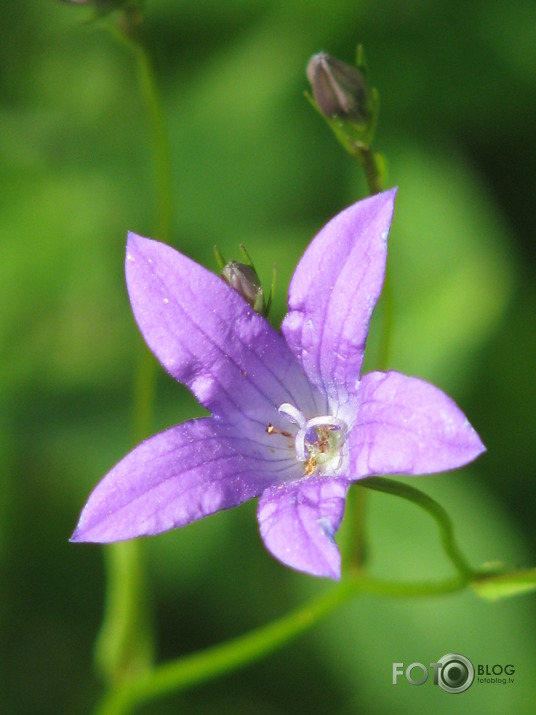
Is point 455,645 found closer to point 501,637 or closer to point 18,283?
point 501,637

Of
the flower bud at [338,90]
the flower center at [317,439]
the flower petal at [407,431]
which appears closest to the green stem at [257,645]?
the flower center at [317,439]

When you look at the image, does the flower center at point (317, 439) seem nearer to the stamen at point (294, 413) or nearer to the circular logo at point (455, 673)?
the stamen at point (294, 413)

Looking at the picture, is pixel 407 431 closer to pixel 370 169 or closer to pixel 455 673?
pixel 370 169

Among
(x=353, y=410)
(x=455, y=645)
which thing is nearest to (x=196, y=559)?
(x=455, y=645)


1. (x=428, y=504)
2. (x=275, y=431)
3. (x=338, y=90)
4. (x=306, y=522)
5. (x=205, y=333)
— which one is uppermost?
(x=338, y=90)

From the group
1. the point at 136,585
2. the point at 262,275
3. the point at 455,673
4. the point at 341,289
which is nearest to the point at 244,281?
the point at 341,289

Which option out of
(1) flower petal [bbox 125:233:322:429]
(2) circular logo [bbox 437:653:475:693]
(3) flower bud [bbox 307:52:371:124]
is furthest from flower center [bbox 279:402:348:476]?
(2) circular logo [bbox 437:653:475:693]

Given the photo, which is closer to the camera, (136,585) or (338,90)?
(338,90)
